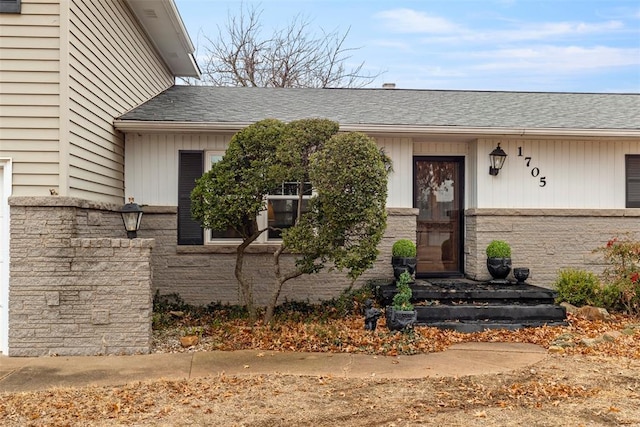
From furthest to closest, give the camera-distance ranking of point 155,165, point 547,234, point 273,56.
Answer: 1. point 273,56
2. point 547,234
3. point 155,165

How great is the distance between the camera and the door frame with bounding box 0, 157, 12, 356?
5.90 m

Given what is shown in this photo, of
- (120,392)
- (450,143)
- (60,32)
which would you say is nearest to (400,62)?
(450,143)

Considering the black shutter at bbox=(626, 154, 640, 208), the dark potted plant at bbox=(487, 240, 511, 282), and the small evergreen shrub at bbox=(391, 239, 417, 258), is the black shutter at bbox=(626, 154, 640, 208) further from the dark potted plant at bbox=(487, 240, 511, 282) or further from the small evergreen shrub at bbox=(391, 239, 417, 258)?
the small evergreen shrub at bbox=(391, 239, 417, 258)

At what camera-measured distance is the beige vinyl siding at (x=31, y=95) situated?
591 cm

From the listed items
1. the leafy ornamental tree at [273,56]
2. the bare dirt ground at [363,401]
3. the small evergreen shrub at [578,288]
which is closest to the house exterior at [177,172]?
the small evergreen shrub at [578,288]

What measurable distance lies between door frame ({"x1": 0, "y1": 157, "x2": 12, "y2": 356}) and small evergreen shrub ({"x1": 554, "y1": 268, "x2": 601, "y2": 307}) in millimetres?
7892

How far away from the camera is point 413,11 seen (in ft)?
56.4

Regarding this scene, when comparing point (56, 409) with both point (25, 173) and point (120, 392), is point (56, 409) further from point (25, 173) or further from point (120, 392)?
point (25, 173)

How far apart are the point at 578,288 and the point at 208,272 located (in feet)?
19.9

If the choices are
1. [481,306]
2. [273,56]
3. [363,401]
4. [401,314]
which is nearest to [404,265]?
[481,306]

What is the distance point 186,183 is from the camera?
8445mm

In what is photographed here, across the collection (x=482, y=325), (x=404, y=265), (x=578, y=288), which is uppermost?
(x=404, y=265)

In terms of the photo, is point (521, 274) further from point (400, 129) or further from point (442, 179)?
point (400, 129)

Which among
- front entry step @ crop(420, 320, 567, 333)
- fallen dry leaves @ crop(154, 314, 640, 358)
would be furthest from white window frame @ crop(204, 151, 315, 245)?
front entry step @ crop(420, 320, 567, 333)
